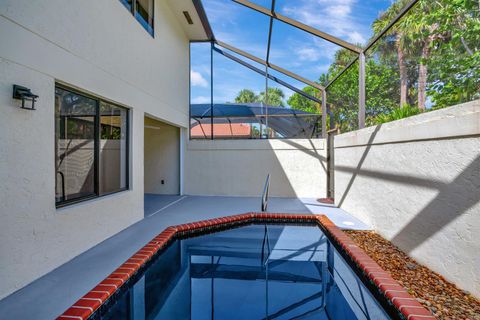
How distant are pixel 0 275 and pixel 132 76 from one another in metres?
3.96

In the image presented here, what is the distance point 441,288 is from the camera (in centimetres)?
300

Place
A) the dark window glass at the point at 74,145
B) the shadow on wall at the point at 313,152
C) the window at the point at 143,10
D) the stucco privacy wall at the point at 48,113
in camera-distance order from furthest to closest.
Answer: the shadow on wall at the point at 313,152
the window at the point at 143,10
the dark window glass at the point at 74,145
the stucco privacy wall at the point at 48,113

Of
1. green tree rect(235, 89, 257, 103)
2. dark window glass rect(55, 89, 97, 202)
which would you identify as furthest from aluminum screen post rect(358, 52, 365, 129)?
green tree rect(235, 89, 257, 103)

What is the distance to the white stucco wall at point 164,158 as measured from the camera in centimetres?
954

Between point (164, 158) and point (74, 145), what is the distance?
5695 millimetres

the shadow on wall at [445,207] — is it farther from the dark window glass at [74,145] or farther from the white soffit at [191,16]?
the white soffit at [191,16]

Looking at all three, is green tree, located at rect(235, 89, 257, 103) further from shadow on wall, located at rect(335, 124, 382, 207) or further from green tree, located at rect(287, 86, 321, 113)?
shadow on wall, located at rect(335, 124, 382, 207)

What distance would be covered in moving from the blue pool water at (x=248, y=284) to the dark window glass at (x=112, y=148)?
161cm

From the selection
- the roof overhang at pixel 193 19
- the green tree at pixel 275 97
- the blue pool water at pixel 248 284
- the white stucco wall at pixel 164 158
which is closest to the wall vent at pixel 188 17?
the roof overhang at pixel 193 19

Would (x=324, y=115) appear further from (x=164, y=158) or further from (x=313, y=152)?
(x=164, y=158)

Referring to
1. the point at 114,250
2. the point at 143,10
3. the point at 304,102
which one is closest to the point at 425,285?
the point at 114,250

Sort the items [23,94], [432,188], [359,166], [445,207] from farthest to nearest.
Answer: [359,166] < [432,188] < [445,207] < [23,94]

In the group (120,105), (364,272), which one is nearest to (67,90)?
(120,105)

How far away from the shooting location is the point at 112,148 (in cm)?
495
